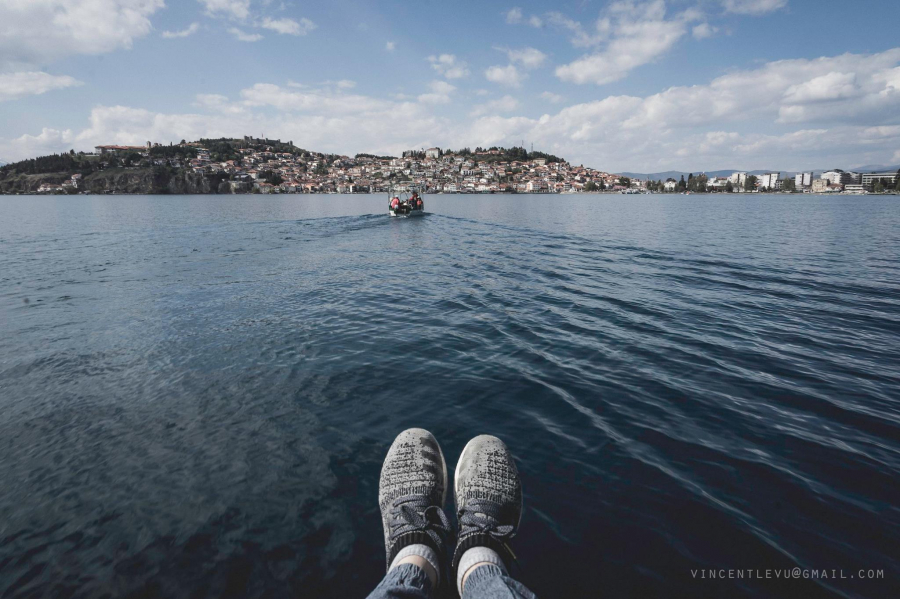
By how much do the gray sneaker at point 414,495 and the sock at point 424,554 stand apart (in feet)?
0.16

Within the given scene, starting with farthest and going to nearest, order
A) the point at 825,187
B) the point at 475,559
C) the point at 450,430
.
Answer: the point at 825,187 → the point at 450,430 → the point at 475,559

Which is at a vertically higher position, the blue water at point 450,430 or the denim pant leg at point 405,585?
the denim pant leg at point 405,585

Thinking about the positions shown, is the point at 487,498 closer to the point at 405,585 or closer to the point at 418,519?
the point at 418,519

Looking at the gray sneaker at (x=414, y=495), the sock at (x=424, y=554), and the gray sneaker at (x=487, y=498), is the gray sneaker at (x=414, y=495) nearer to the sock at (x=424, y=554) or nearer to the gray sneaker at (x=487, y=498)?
the sock at (x=424, y=554)

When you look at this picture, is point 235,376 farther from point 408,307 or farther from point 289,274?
point 289,274

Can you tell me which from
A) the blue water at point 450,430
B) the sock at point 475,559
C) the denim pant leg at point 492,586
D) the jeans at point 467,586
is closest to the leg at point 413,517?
the jeans at point 467,586

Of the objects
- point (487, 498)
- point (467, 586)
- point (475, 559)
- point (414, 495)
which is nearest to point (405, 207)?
point (414, 495)

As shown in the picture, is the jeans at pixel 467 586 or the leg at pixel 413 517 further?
the leg at pixel 413 517

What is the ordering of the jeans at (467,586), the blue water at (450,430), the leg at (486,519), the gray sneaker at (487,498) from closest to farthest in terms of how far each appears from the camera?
the jeans at (467,586), the leg at (486,519), the gray sneaker at (487,498), the blue water at (450,430)

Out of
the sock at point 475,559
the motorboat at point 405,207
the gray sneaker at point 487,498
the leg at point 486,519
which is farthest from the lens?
the motorboat at point 405,207

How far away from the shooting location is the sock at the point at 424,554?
2695 millimetres

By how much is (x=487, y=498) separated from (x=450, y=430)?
1712 mm

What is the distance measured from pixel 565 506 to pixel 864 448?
3.95m

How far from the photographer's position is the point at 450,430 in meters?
5.08
